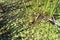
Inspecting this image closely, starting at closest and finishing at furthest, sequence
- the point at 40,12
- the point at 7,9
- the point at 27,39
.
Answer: the point at 27,39 < the point at 40,12 < the point at 7,9

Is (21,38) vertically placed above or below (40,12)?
below

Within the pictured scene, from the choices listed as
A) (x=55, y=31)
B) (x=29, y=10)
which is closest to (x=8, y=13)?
(x=29, y=10)

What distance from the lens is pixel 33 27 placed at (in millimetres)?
1732

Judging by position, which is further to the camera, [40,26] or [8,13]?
[8,13]

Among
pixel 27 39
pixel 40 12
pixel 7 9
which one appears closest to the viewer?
pixel 27 39

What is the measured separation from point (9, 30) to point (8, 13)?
246 millimetres

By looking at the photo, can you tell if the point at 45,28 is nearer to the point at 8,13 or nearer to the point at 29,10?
the point at 29,10

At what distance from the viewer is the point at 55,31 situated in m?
1.71

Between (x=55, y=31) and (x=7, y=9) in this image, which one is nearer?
(x=55, y=31)

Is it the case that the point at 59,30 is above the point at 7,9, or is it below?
below

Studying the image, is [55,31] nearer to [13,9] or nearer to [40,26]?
[40,26]

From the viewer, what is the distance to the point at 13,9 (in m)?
1.92

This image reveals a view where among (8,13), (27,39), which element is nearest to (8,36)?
(27,39)

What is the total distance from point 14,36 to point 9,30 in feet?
0.31
